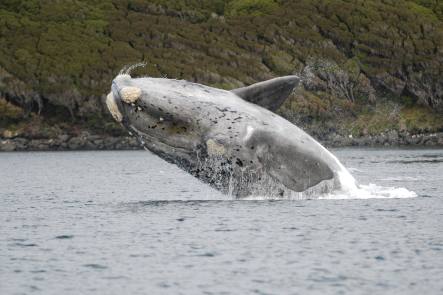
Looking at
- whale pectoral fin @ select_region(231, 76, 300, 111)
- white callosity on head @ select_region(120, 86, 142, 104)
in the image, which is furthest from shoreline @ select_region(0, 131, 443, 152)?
white callosity on head @ select_region(120, 86, 142, 104)

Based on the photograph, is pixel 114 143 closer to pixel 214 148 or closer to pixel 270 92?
pixel 270 92

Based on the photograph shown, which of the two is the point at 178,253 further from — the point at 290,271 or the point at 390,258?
the point at 390,258

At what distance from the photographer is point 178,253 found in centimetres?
2605

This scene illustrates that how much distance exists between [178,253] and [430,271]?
7.12 metres

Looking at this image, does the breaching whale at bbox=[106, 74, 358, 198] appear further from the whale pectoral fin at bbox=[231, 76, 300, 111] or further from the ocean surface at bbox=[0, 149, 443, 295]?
the ocean surface at bbox=[0, 149, 443, 295]

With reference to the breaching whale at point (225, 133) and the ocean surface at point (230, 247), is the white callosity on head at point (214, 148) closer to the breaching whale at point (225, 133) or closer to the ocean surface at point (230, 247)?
the breaching whale at point (225, 133)

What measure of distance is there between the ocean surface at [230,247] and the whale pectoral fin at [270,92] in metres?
3.89

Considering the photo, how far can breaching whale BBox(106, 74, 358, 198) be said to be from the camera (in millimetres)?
29500

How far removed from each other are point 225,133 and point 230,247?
15.5 ft

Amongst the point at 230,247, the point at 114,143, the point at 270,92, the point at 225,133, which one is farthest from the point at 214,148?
the point at 114,143

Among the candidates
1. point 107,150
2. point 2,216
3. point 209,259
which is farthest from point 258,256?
point 107,150

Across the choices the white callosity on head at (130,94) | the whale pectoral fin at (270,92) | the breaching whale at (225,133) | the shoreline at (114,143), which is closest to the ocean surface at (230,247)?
the breaching whale at (225,133)

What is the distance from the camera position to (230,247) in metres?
26.9

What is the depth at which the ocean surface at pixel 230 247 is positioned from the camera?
21720mm
